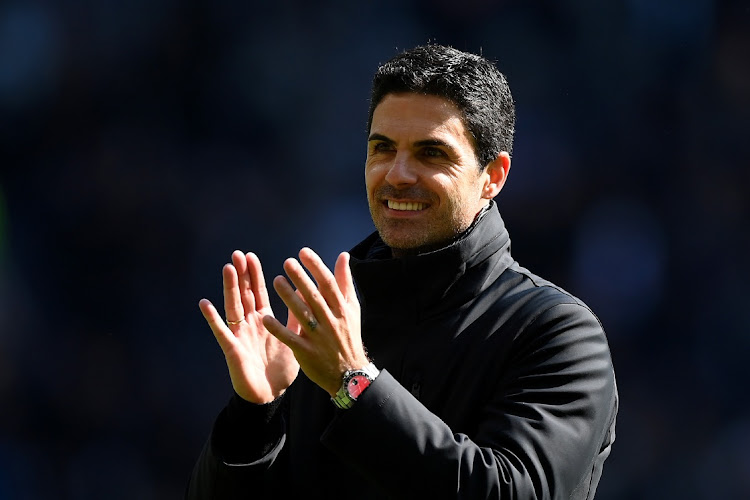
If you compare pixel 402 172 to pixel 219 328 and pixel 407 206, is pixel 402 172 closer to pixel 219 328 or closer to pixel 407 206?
pixel 407 206

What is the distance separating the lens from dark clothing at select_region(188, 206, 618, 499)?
64.1 inches

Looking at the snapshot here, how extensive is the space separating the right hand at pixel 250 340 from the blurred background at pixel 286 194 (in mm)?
2262

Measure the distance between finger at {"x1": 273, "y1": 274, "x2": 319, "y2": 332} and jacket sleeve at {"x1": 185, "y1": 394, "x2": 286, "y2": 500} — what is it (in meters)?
0.42

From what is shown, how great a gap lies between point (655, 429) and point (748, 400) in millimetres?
357

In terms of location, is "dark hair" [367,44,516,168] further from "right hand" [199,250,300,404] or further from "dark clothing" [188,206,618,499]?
"right hand" [199,250,300,404]

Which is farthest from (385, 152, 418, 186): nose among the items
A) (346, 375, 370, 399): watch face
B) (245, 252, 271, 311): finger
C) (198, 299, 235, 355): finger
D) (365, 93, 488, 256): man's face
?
(346, 375, 370, 399): watch face

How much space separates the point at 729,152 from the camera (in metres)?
4.18

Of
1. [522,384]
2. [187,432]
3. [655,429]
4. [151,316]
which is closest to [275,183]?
[151,316]

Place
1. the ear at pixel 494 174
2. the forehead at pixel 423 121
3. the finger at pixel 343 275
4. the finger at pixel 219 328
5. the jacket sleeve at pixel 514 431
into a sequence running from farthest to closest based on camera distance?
the ear at pixel 494 174
the forehead at pixel 423 121
the finger at pixel 219 328
the finger at pixel 343 275
the jacket sleeve at pixel 514 431

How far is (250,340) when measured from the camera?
2047mm

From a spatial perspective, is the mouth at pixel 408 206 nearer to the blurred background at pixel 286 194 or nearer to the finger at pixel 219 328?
the finger at pixel 219 328

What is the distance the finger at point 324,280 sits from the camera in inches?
64.1

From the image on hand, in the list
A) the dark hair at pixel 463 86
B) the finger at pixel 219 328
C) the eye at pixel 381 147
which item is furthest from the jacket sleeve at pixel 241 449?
the dark hair at pixel 463 86

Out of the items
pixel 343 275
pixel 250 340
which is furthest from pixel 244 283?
pixel 343 275
